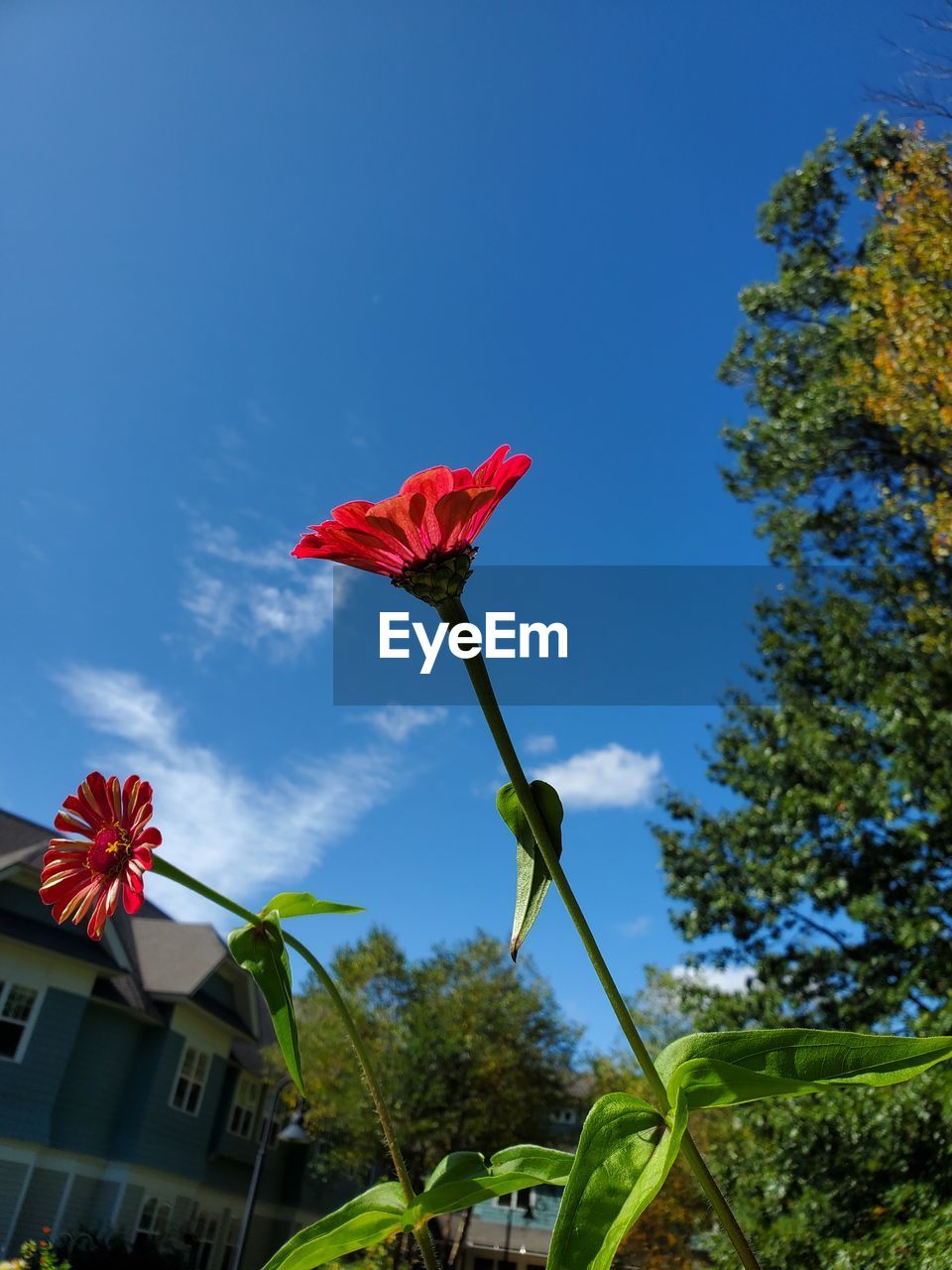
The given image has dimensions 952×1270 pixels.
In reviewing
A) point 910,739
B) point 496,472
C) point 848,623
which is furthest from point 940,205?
point 496,472

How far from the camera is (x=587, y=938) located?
2.69ft

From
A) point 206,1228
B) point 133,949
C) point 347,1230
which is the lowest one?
point 206,1228

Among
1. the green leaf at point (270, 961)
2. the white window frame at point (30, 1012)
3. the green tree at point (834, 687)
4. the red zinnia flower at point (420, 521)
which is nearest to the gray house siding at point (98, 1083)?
the white window frame at point (30, 1012)

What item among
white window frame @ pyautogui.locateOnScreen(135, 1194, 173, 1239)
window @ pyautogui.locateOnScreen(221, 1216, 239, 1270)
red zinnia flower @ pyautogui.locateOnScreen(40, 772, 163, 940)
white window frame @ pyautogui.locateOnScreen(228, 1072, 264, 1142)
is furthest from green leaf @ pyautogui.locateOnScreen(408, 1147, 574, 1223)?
window @ pyautogui.locateOnScreen(221, 1216, 239, 1270)

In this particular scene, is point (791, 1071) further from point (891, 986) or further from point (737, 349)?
point (737, 349)

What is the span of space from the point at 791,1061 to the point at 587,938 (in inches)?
7.7

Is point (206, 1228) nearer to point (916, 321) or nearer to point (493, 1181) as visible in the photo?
point (916, 321)

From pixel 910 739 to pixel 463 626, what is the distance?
42.3 ft

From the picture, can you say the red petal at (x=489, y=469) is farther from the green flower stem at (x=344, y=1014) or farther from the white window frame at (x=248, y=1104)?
the white window frame at (x=248, y=1104)

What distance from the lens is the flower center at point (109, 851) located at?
3.28 feet

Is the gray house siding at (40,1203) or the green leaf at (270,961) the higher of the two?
the green leaf at (270,961)

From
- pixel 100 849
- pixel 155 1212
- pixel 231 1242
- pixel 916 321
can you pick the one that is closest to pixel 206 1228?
pixel 231 1242

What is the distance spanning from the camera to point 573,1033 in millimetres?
27719

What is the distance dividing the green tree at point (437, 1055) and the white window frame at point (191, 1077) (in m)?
2.57
